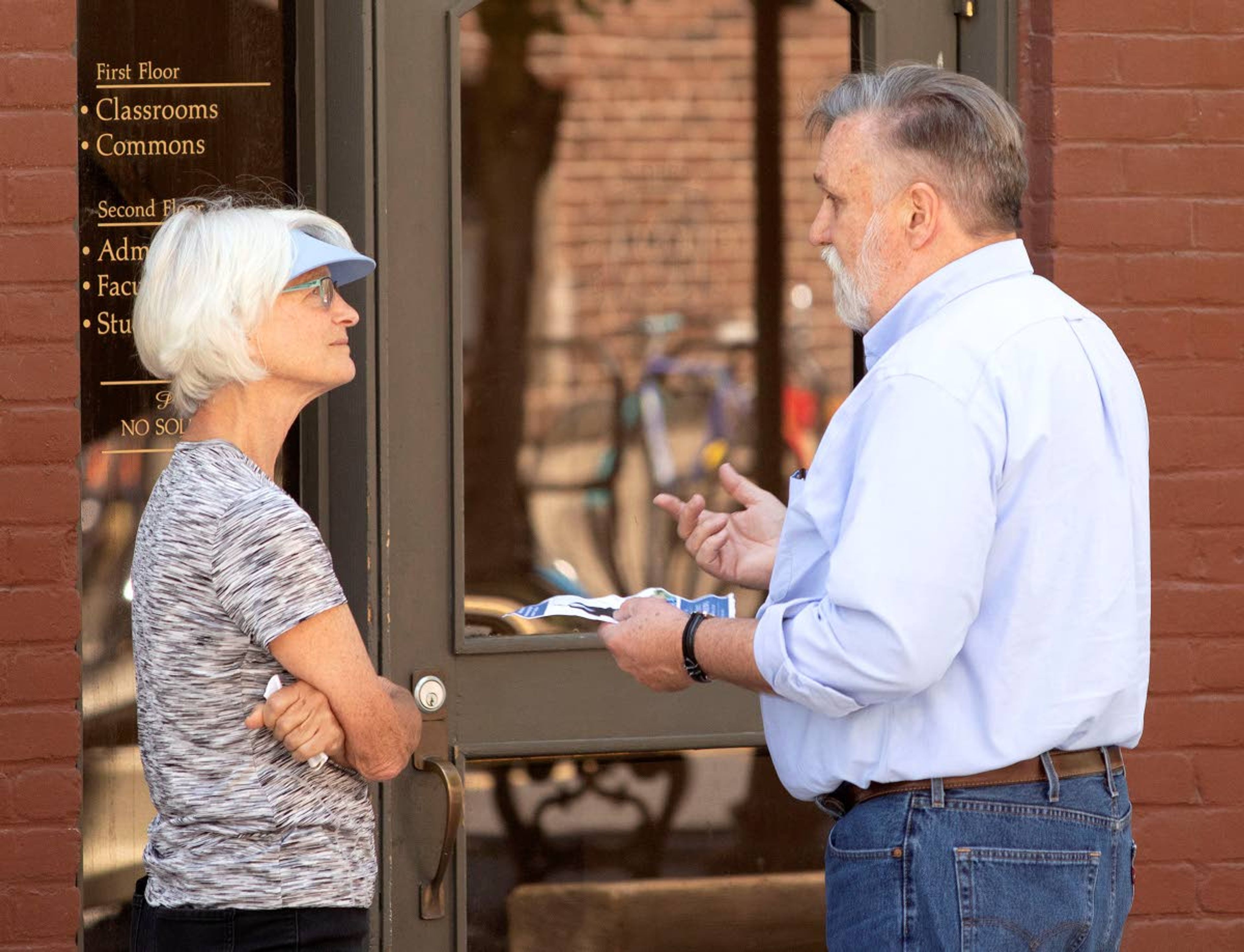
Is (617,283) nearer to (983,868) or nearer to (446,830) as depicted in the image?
(446,830)

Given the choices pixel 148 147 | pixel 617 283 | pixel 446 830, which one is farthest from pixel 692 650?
pixel 148 147

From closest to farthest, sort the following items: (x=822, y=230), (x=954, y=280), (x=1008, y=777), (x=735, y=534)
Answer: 1. (x=1008, y=777)
2. (x=954, y=280)
3. (x=822, y=230)
4. (x=735, y=534)

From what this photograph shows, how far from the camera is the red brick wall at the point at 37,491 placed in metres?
2.97

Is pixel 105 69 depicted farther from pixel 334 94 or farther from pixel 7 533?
pixel 7 533

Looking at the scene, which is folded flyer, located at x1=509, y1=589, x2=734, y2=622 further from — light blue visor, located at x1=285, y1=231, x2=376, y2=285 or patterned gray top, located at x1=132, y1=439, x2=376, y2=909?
light blue visor, located at x1=285, y1=231, x2=376, y2=285

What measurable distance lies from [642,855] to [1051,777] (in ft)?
5.04

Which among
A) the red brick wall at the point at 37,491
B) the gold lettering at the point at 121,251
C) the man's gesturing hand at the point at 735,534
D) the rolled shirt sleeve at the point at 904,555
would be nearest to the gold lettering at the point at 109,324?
the gold lettering at the point at 121,251

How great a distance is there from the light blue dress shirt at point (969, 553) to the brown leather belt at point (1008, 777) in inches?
0.6

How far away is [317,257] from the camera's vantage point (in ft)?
7.79

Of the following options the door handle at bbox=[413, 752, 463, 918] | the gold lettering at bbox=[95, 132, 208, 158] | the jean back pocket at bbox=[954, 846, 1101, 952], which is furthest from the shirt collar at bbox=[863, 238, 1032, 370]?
the gold lettering at bbox=[95, 132, 208, 158]

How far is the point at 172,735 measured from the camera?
2201 millimetres

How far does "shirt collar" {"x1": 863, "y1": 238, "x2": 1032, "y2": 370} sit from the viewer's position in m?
2.11

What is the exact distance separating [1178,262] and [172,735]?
89.3 inches

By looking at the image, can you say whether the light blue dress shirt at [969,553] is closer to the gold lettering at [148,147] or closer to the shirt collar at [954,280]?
the shirt collar at [954,280]
